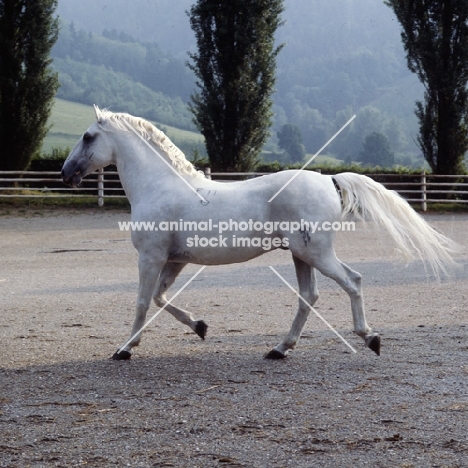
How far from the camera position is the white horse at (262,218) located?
221 inches

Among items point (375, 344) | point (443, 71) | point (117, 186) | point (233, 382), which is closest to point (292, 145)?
point (443, 71)

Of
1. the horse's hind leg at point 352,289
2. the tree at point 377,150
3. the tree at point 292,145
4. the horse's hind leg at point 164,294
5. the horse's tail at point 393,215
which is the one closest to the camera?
the horse's hind leg at point 352,289

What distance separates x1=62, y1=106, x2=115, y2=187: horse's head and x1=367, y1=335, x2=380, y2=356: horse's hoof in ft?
8.44

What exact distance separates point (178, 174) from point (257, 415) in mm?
2444

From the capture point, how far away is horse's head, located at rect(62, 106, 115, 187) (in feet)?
20.1

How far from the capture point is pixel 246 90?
24188 mm

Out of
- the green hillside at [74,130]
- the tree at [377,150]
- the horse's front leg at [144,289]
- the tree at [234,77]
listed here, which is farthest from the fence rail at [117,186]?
the tree at [377,150]

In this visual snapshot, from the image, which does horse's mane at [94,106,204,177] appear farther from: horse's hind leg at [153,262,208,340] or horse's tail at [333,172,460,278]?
horse's tail at [333,172,460,278]

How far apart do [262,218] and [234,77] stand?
19398mm

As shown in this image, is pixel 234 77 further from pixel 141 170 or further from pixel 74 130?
pixel 74 130

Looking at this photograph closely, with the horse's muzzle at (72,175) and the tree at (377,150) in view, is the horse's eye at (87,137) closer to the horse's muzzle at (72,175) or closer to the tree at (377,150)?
the horse's muzzle at (72,175)

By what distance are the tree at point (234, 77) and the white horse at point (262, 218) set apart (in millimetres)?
18165

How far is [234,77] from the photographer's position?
2444 cm

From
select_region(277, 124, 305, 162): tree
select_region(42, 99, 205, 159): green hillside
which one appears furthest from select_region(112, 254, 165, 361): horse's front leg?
select_region(277, 124, 305, 162): tree
